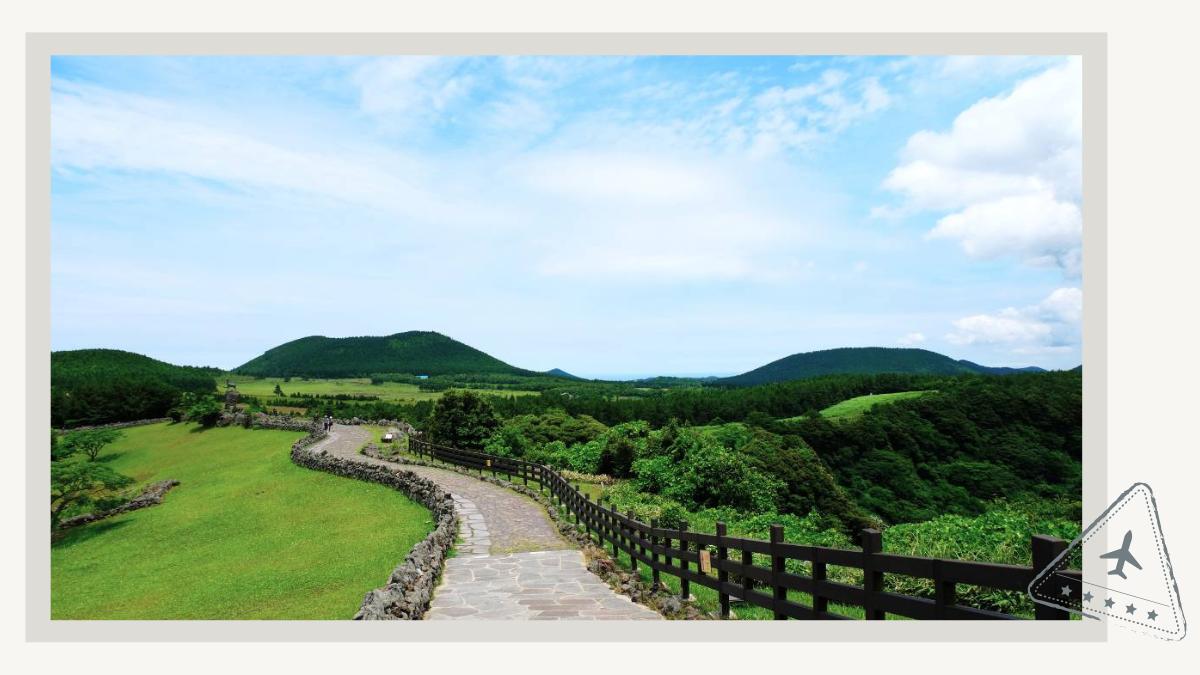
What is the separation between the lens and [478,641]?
4441 millimetres

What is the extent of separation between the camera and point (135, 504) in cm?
2259

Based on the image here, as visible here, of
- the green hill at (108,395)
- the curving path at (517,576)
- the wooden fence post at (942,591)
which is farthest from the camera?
the green hill at (108,395)

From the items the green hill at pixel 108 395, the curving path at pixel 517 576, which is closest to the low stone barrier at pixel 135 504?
the curving path at pixel 517 576

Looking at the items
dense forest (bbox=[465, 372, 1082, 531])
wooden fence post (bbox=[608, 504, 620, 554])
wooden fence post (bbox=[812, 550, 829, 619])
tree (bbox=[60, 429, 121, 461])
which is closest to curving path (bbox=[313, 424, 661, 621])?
wooden fence post (bbox=[608, 504, 620, 554])

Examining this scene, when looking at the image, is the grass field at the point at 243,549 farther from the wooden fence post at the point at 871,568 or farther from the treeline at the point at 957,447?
the treeline at the point at 957,447

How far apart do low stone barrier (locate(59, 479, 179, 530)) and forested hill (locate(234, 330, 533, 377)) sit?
7222 cm

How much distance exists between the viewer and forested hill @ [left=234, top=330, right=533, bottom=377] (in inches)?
3991

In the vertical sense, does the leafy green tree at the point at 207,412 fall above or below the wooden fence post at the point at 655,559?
below

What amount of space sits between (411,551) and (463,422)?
1681cm

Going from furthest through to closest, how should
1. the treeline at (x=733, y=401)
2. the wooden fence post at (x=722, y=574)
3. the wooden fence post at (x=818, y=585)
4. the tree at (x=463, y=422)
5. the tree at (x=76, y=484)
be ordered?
the treeline at (x=733, y=401)
the tree at (x=463, y=422)
the tree at (x=76, y=484)
the wooden fence post at (x=722, y=574)
the wooden fence post at (x=818, y=585)

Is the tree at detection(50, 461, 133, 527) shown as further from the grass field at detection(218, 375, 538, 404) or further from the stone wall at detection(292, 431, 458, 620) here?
the grass field at detection(218, 375, 538, 404)

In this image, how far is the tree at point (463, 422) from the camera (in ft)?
86.7
